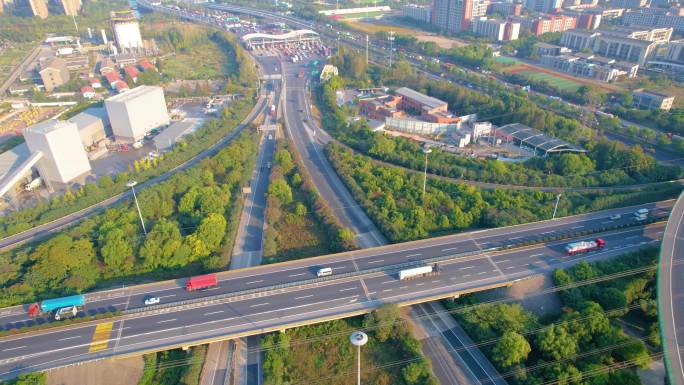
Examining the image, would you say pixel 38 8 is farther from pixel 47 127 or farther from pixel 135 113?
pixel 47 127

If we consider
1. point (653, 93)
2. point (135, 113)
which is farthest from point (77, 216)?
point (653, 93)

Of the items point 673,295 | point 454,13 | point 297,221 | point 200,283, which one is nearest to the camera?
point 673,295

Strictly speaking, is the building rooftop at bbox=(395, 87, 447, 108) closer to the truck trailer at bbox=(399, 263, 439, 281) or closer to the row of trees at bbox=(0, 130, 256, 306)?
the row of trees at bbox=(0, 130, 256, 306)

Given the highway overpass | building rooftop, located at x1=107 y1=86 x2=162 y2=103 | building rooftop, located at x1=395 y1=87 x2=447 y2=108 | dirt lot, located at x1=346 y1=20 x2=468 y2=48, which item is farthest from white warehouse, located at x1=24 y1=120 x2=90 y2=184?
dirt lot, located at x1=346 y1=20 x2=468 y2=48

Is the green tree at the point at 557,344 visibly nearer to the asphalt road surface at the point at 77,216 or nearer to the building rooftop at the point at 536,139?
the building rooftop at the point at 536,139

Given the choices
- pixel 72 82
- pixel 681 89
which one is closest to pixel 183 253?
pixel 72 82

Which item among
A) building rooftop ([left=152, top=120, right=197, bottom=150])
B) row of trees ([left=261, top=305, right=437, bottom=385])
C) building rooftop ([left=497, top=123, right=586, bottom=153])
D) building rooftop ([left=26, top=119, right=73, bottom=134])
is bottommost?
row of trees ([left=261, top=305, right=437, bottom=385])
